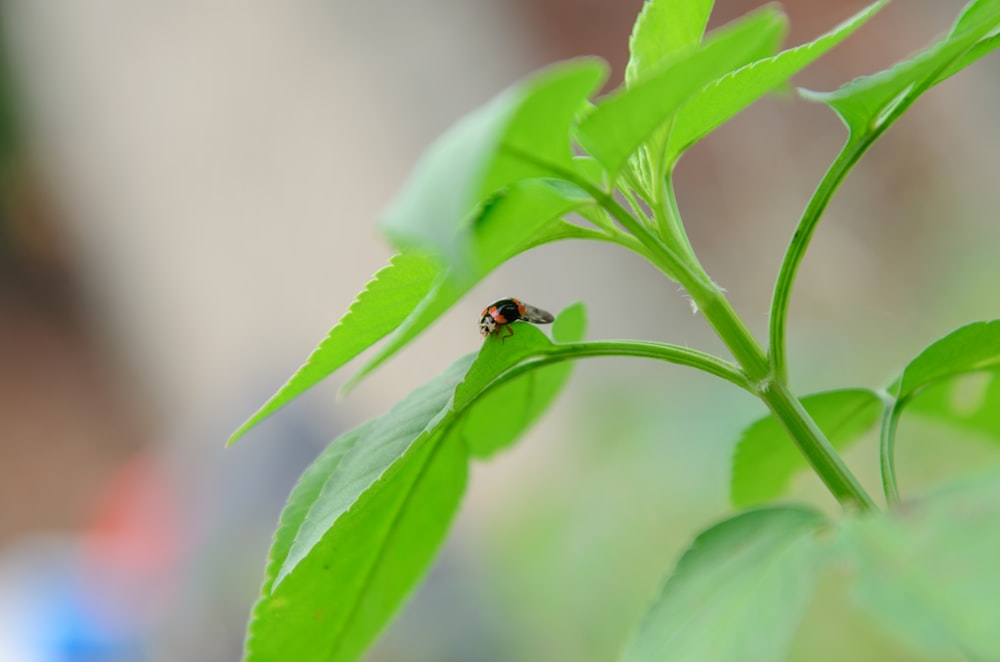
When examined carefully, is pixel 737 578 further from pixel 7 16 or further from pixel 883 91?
pixel 7 16

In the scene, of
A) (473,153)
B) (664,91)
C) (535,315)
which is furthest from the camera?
(535,315)

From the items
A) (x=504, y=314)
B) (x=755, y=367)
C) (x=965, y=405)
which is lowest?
(x=965, y=405)

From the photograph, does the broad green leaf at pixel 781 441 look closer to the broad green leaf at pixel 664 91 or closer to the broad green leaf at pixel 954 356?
the broad green leaf at pixel 954 356

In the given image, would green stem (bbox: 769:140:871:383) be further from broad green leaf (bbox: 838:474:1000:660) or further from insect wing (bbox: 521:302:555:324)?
insect wing (bbox: 521:302:555:324)

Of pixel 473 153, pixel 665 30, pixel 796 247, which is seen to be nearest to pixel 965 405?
pixel 796 247

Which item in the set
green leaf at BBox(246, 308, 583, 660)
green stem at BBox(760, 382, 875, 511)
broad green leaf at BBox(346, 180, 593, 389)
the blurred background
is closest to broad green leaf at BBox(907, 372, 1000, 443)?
green stem at BBox(760, 382, 875, 511)

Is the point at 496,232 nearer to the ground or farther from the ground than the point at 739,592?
farther from the ground

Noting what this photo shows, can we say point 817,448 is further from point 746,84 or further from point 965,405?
point 965,405

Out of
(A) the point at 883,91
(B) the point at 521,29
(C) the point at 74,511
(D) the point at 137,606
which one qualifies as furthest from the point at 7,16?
(A) the point at 883,91

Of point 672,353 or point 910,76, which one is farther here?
point 672,353

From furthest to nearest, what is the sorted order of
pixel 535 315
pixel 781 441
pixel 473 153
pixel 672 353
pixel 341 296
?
pixel 341 296
pixel 535 315
pixel 781 441
pixel 672 353
pixel 473 153
